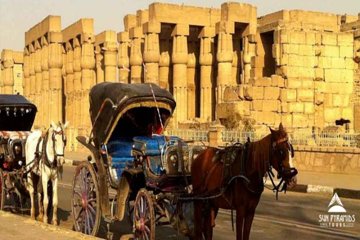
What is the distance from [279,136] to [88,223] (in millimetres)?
3872

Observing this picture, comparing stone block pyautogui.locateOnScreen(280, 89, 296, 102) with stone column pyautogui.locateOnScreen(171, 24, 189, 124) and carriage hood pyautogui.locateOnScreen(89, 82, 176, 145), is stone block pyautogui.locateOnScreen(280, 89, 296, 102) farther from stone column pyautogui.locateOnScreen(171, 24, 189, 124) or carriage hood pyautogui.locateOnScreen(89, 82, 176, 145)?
carriage hood pyautogui.locateOnScreen(89, 82, 176, 145)

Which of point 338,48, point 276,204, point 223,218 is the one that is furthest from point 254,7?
point 223,218

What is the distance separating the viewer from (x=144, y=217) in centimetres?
759

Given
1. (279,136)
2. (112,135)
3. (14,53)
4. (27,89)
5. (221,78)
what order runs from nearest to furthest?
(279,136), (112,135), (221,78), (27,89), (14,53)

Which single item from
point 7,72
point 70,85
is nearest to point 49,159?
point 70,85

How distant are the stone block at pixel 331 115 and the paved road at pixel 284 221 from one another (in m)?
13.9

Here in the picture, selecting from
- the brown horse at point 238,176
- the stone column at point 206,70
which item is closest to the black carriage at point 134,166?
the brown horse at point 238,176

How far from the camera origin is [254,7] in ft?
124

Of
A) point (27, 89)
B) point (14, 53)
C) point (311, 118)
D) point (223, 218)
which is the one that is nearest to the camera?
point (223, 218)

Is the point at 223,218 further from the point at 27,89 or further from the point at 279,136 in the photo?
the point at 27,89

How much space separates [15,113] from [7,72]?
53.5 meters

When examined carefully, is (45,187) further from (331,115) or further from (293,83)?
(331,115)

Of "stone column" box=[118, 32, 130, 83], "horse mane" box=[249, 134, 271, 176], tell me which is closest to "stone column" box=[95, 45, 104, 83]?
"stone column" box=[118, 32, 130, 83]

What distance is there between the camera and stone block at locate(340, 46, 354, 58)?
94.9ft
